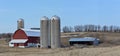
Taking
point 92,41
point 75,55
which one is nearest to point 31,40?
point 92,41


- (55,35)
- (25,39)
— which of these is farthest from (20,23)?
(55,35)

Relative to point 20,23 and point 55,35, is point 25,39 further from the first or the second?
point 20,23

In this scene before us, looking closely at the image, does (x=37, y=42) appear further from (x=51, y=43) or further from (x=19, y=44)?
(x=51, y=43)

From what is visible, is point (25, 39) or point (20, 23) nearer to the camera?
point (25, 39)

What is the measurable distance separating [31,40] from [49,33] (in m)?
9.68

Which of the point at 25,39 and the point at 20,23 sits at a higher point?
the point at 20,23

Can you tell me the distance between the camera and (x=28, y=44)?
88625 mm

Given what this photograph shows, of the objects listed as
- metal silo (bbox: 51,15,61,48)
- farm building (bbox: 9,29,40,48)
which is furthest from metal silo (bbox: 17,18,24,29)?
metal silo (bbox: 51,15,61,48)

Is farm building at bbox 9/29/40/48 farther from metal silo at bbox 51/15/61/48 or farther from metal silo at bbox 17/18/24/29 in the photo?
metal silo at bbox 17/18/24/29

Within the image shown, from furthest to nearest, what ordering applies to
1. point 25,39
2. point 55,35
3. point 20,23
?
1. point 20,23
2. point 25,39
3. point 55,35

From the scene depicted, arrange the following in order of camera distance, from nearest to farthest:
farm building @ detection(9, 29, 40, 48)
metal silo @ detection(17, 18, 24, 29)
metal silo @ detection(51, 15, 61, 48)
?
metal silo @ detection(51, 15, 61, 48) → farm building @ detection(9, 29, 40, 48) → metal silo @ detection(17, 18, 24, 29)

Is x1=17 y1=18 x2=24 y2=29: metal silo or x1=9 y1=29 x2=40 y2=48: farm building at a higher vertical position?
x1=17 y1=18 x2=24 y2=29: metal silo

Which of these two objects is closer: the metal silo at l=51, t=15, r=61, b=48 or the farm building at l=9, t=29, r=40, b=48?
the metal silo at l=51, t=15, r=61, b=48

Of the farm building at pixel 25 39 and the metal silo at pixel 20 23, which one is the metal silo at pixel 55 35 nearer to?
the farm building at pixel 25 39
